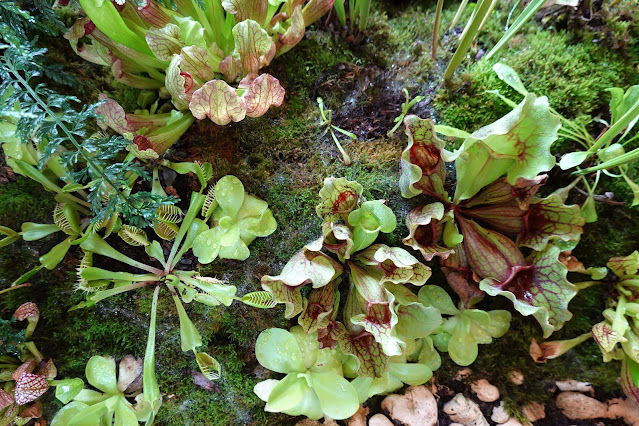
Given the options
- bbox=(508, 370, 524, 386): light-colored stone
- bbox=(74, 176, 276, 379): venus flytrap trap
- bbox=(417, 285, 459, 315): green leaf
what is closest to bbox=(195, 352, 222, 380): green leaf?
bbox=(74, 176, 276, 379): venus flytrap trap

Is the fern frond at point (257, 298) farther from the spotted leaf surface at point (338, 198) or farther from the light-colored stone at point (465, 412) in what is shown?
the light-colored stone at point (465, 412)

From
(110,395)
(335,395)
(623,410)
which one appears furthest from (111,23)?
(623,410)

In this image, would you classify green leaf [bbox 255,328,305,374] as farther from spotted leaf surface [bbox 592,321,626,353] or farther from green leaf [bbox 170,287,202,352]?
spotted leaf surface [bbox 592,321,626,353]

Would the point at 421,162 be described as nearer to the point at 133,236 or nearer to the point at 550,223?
the point at 550,223

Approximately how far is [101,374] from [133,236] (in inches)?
17.5

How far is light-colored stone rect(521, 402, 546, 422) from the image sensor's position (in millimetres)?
1383

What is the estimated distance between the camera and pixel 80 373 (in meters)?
1.34

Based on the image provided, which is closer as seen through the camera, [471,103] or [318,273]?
[318,273]

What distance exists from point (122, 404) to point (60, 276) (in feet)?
1.50

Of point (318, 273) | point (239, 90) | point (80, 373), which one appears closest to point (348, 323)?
point (318, 273)

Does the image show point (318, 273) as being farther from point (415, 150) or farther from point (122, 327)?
point (122, 327)

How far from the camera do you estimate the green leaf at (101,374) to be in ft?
4.15

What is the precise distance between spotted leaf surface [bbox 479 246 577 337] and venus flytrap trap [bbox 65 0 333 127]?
0.83m

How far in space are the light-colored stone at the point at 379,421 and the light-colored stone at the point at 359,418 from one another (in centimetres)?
2
